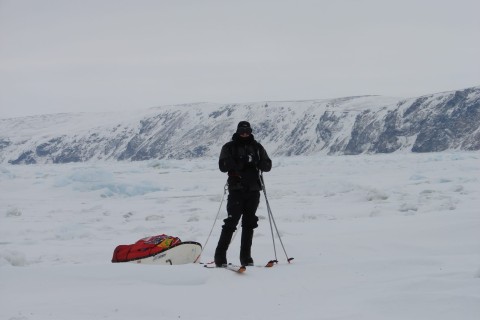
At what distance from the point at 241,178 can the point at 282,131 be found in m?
145

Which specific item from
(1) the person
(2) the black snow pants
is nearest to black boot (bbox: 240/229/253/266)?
(1) the person

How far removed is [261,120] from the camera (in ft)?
516

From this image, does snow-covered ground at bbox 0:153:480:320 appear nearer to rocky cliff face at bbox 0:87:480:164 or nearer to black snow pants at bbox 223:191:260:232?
black snow pants at bbox 223:191:260:232

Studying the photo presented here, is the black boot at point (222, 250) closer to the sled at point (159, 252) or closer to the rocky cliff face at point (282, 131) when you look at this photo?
the sled at point (159, 252)

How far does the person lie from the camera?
19.5 feet

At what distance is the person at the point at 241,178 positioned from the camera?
5.96 m

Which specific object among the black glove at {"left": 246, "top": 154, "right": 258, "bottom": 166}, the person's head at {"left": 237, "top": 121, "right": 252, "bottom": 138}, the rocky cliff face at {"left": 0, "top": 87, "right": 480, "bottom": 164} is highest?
the person's head at {"left": 237, "top": 121, "right": 252, "bottom": 138}

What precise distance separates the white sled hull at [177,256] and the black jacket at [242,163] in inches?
35.5

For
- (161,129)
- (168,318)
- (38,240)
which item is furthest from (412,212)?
(161,129)

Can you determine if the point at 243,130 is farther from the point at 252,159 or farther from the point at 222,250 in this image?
the point at 222,250

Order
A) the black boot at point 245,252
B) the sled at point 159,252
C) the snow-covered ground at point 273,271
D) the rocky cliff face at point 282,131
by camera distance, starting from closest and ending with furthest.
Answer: the snow-covered ground at point 273,271
the sled at point 159,252
the black boot at point 245,252
the rocky cliff face at point 282,131

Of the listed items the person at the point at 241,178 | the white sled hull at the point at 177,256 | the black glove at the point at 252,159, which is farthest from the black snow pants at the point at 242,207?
the white sled hull at the point at 177,256

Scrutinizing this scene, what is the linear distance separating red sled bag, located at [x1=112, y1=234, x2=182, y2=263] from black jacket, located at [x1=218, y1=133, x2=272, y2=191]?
1.04m

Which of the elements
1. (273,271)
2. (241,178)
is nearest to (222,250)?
(273,271)
